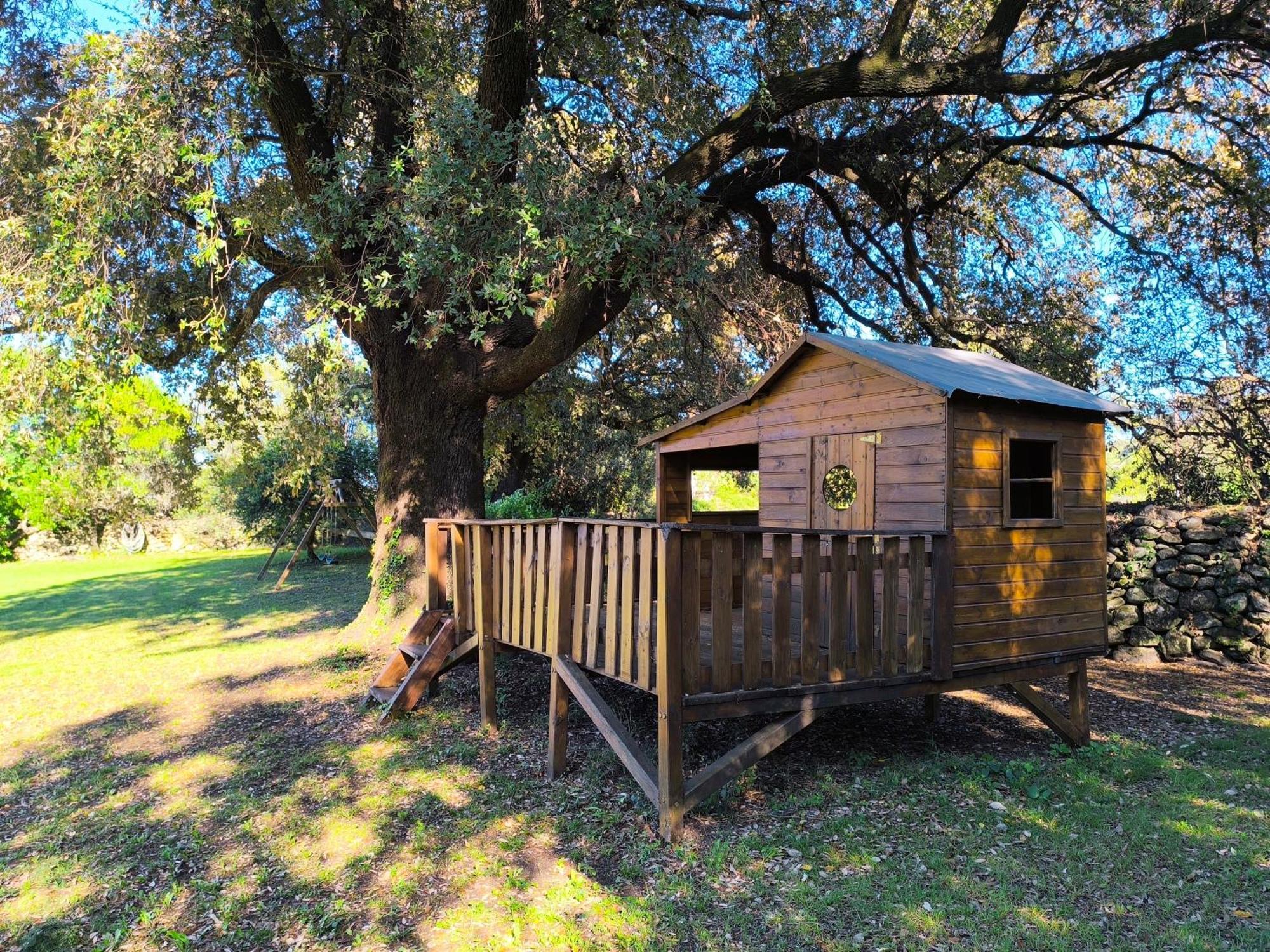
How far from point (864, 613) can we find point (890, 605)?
8.4 inches

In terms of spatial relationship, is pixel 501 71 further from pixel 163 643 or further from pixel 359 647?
pixel 163 643

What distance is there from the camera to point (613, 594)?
4961 mm

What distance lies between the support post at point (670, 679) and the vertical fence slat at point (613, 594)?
574 mm

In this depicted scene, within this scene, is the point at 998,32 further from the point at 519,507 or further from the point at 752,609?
the point at 519,507

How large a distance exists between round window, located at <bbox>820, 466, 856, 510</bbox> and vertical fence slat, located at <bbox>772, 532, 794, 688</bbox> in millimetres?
1851

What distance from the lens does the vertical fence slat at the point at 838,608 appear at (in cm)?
506

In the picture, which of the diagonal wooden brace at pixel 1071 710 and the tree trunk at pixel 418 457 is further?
the tree trunk at pixel 418 457

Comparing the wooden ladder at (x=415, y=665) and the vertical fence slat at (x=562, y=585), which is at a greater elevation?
the vertical fence slat at (x=562, y=585)

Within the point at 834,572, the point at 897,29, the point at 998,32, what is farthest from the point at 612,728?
the point at 998,32

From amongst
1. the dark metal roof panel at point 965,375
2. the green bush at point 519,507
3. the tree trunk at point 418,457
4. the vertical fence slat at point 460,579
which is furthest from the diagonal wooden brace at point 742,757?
the green bush at point 519,507

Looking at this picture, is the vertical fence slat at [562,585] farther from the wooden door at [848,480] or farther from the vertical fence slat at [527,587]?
the wooden door at [848,480]

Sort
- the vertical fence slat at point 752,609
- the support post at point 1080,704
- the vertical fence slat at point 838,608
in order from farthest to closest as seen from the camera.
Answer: the support post at point 1080,704 → the vertical fence slat at point 838,608 → the vertical fence slat at point 752,609

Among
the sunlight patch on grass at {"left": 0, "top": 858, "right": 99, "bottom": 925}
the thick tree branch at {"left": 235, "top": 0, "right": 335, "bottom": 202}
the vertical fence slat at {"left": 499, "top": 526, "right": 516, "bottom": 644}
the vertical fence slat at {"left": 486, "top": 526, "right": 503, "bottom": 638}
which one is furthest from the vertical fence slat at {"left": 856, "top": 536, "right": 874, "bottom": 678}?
the thick tree branch at {"left": 235, "top": 0, "right": 335, "bottom": 202}

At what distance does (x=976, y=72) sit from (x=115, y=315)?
878cm
